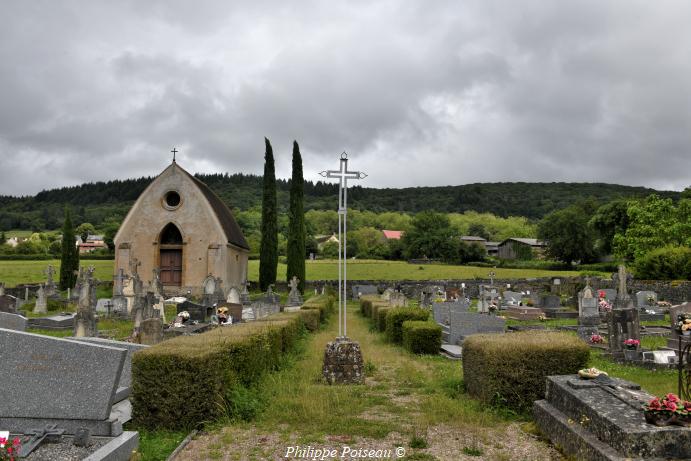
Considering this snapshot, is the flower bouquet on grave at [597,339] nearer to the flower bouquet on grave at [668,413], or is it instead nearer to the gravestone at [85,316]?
the flower bouquet on grave at [668,413]

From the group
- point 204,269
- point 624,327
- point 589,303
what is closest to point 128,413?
point 624,327

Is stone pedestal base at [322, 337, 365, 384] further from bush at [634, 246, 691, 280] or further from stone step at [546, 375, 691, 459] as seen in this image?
bush at [634, 246, 691, 280]

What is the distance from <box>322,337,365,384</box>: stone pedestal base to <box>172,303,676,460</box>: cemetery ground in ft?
0.70

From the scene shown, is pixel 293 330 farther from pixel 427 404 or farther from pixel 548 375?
pixel 548 375

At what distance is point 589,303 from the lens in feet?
72.5

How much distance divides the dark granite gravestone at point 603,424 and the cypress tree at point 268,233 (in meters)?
33.8

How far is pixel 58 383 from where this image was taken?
18.9 feet

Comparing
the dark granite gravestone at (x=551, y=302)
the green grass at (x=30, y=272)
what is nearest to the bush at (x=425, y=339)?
the dark granite gravestone at (x=551, y=302)

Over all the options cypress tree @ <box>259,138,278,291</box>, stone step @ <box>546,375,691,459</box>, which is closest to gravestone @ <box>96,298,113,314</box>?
cypress tree @ <box>259,138,278,291</box>

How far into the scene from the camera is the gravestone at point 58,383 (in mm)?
5625

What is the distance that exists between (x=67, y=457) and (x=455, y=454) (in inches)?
153

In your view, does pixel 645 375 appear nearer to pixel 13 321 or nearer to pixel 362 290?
pixel 13 321

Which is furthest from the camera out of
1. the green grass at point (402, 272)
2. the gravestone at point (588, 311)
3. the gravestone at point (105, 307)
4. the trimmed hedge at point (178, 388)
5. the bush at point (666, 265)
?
the green grass at point (402, 272)

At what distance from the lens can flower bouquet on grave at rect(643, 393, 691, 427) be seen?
15.8ft
